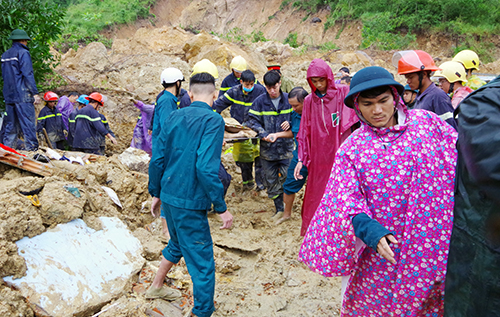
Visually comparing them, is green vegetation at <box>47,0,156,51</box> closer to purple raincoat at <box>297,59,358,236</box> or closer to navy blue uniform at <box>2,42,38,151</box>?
navy blue uniform at <box>2,42,38,151</box>

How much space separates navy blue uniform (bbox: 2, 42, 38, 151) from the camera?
655 centimetres

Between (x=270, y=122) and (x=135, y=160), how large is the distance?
2.62 metres

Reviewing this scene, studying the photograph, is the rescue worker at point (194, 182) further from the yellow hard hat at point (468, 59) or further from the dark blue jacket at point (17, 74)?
the dark blue jacket at point (17, 74)

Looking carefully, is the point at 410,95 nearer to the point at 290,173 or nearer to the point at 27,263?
the point at 290,173

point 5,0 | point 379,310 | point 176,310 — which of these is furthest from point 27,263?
point 5,0

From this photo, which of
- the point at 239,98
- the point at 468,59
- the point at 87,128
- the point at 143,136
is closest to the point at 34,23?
the point at 87,128

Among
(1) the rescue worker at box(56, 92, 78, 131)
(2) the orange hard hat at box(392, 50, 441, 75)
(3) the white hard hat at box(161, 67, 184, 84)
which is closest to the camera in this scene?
(2) the orange hard hat at box(392, 50, 441, 75)

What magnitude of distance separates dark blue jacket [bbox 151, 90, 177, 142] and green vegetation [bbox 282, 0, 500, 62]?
19.4 metres

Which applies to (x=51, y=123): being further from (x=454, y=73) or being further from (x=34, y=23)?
(x=454, y=73)

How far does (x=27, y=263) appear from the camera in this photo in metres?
3.22

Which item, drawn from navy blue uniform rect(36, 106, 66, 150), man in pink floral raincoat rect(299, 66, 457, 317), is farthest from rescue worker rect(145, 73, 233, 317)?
navy blue uniform rect(36, 106, 66, 150)

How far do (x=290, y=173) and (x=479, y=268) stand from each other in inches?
146

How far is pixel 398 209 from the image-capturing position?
195 centimetres

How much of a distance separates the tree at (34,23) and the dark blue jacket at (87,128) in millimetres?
1655
